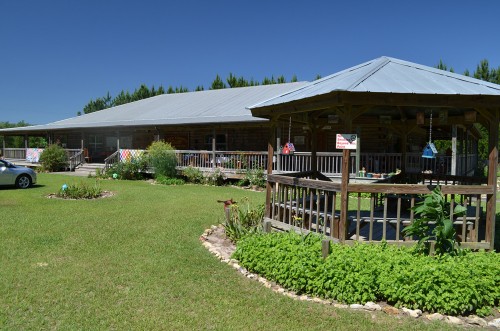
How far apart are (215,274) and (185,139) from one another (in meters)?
21.0

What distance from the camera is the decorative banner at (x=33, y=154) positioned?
28.1m

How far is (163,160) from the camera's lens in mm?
19828

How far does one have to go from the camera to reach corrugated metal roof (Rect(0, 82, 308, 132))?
2158 cm

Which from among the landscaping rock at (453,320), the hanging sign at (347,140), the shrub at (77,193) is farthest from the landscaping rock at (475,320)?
the shrub at (77,193)

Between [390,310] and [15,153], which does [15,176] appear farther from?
[15,153]

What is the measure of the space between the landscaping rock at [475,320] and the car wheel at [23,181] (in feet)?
55.8

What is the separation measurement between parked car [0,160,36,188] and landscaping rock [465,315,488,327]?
16952 millimetres

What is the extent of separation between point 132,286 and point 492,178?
226 inches

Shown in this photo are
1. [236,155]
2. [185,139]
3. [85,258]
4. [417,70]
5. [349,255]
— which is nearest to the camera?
[349,255]

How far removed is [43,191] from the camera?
15.2 metres

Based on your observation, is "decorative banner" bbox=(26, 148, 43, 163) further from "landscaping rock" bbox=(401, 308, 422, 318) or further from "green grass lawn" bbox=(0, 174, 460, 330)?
"landscaping rock" bbox=(401, 308, 422, 318)

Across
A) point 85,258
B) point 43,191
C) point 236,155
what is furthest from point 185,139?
point 85,258

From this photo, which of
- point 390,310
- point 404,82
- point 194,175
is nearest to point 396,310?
point 390,310

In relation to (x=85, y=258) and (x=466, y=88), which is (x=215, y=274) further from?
(x=466, y=88)
